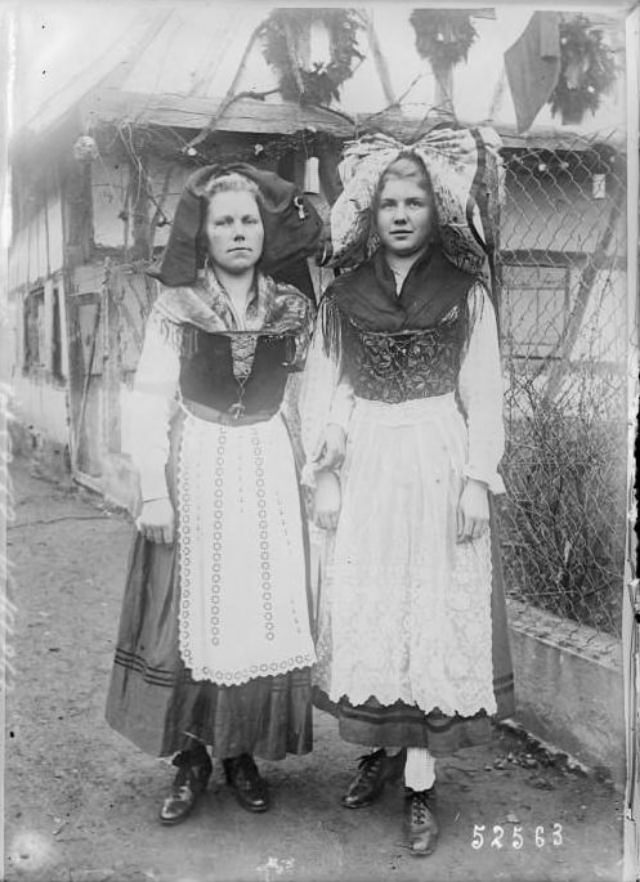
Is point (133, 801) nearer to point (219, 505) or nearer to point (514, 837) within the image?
point (219, 505)

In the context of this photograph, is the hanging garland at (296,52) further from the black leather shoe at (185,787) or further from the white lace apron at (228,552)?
the black leather shoe at (185,787)

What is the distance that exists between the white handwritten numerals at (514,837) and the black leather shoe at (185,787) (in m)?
0.90

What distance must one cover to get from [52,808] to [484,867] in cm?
138

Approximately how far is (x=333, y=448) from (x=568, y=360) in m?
0.88

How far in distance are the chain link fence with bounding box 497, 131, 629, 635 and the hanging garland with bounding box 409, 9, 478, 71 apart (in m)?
0.35

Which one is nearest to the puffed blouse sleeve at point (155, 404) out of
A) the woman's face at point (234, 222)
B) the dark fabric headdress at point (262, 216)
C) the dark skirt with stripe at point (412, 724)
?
the dark fabric headdress at point (262, 216)

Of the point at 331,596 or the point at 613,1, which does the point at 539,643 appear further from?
the point at 613,1

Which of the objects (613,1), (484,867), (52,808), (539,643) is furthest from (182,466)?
(613,1)

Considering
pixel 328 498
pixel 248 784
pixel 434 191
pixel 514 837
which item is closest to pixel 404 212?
pixel 434 191

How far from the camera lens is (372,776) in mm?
3232

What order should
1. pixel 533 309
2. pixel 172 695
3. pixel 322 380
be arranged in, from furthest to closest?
pixel 533 309 → pixel 322 380 → pixel 172 695

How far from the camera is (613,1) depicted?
10.6ft

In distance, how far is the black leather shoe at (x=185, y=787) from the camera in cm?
311

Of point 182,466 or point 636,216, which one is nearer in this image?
point 182,466
